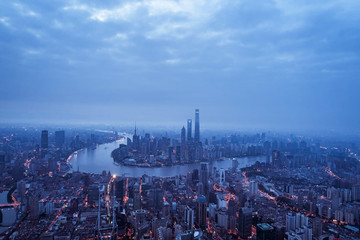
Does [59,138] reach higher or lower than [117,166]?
higher

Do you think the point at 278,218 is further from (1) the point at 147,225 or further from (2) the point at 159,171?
(2) the point at 159,171

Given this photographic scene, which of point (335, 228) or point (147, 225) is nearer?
point (147, 225)

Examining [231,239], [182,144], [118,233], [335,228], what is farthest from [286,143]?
[118,233]

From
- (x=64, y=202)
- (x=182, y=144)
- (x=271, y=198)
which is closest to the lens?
(x=64, y=202)

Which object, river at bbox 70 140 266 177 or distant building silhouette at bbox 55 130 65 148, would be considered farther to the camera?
distant building silhouette at bbox 55 130 65 148

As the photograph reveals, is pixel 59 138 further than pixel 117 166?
Yes

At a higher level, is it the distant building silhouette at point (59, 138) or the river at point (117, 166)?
the distant building silhouette at point (59, 138)

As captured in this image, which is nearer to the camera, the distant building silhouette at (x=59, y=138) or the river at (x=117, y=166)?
the river at (x=117, y=166)

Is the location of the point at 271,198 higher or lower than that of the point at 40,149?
lower

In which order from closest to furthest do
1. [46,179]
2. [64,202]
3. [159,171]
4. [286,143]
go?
[64,202] < [46,179] < [159,171] < [286,143]

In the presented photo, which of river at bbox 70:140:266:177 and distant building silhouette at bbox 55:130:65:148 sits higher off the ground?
distant building silhouette at bbox 55:130:65:148
